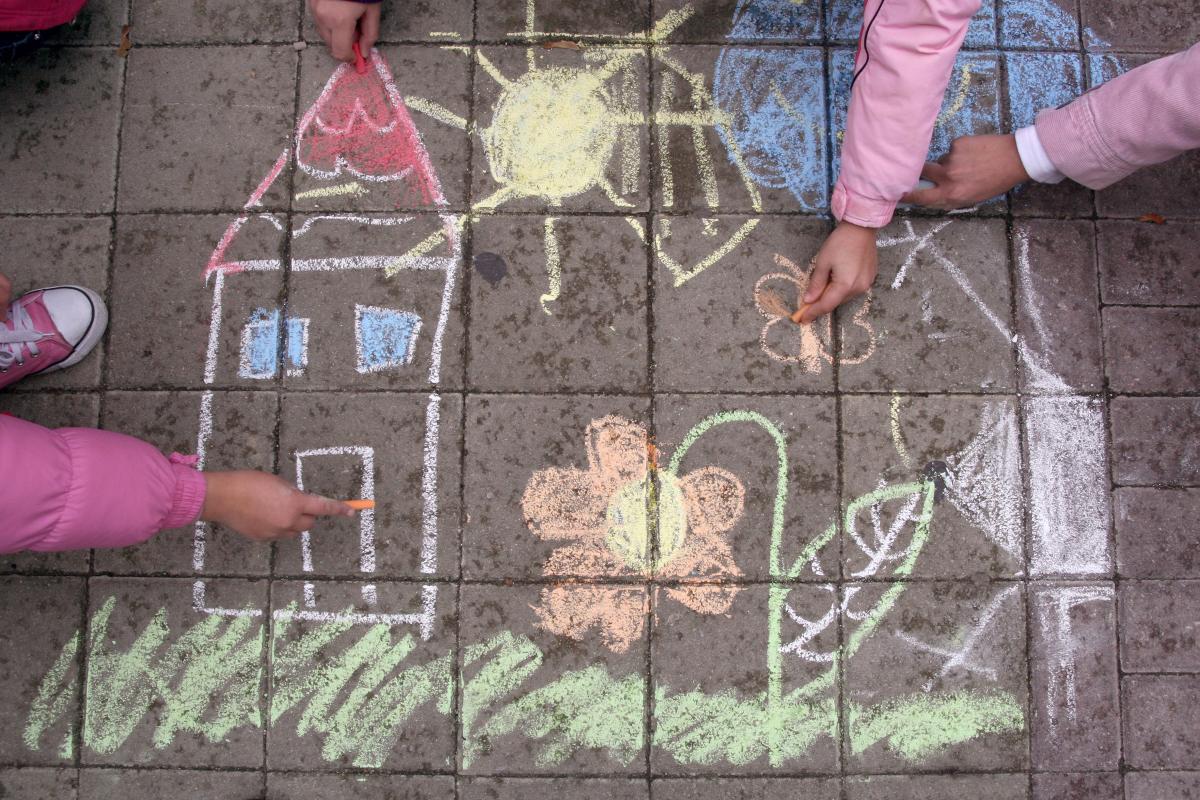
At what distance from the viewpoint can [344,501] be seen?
272 centimetres

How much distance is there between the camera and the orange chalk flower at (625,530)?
270cm

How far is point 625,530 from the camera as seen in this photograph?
107 inches

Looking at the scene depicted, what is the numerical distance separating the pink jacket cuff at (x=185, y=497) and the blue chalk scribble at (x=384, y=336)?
0.61 metres

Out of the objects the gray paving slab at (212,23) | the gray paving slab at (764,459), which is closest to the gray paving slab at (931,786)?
the gray paving slab at (764,459)

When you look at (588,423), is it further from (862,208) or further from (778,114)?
(778,114)

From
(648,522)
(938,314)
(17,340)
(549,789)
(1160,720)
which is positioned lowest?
(549,789)

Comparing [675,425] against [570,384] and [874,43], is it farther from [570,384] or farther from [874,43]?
[874,43]

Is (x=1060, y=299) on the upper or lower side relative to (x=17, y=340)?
upper

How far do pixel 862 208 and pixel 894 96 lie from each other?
334 millimetres

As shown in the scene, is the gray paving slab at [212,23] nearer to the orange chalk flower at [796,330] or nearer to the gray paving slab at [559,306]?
the gray paving slab at [559,306]

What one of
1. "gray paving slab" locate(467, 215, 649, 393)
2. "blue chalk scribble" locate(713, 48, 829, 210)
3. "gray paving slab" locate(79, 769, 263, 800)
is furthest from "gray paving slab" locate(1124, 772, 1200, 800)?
"gray paving slab" locate(79, 769, 263, 800)

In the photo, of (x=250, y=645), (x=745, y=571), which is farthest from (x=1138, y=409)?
(x=250, y=645)

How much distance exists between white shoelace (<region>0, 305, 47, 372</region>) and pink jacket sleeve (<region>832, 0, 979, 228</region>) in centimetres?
259

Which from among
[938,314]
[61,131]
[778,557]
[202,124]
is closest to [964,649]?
[778,557]
